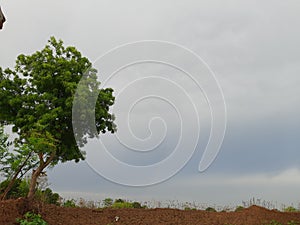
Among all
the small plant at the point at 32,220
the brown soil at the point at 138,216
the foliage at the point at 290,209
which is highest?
the foliage at the point at 290,209

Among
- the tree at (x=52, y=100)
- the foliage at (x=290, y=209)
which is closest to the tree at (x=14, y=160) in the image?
the tree at (x=52, y=100)

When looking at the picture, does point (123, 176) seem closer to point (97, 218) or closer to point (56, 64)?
point (97, 218)

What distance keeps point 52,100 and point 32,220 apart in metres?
4.72

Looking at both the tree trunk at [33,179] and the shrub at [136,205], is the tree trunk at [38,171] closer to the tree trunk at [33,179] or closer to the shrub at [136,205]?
the tree trunk at [33,179]

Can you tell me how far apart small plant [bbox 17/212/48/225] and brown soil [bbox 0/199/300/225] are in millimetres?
241

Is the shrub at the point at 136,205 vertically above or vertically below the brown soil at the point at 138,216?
above

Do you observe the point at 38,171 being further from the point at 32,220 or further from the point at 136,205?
the point at 136,205

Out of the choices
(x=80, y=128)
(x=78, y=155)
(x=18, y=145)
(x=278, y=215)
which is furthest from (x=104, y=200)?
(x=278, y=215)

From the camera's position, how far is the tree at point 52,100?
574 inches

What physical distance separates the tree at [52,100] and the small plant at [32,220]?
2.16 meters

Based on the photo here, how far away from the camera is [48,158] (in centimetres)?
1423

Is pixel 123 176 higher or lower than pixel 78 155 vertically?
lower

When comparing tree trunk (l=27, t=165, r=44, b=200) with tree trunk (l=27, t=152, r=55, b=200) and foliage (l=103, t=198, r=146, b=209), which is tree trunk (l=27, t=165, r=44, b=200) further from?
foliage (l=103, t=198, r=146, b=209)

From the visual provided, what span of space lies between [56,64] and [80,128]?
2.73 meters
